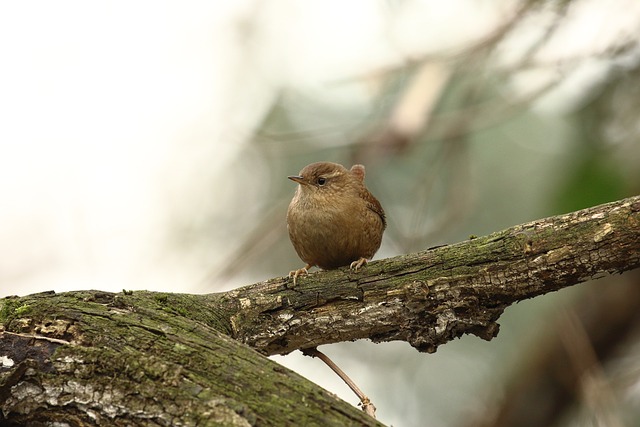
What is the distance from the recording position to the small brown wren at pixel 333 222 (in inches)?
174

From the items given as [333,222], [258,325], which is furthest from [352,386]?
[333,222]

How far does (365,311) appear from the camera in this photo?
11.2ft

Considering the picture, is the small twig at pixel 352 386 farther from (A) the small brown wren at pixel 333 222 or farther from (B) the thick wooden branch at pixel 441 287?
(A) the small brown wren at pixel 333 222

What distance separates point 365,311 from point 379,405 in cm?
401

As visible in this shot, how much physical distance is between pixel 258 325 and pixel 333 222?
3.76 feet

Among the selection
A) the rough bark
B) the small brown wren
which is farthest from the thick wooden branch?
the small brown wren

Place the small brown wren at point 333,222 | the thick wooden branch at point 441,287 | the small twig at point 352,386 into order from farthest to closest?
1. the small brown wren at point 333,222
2. the small twig at point 352,386
3. the thick wooden branch at point 441,287

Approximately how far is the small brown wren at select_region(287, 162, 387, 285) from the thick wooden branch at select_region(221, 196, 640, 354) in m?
0.73

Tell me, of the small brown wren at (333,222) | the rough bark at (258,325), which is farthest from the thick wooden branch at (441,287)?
the small brown wren at (333,222)

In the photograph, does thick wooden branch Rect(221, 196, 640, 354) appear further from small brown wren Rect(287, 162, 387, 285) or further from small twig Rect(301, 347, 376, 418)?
small brown wren Rect(287, 162, 387, 285)

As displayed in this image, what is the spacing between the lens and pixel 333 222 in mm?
4445

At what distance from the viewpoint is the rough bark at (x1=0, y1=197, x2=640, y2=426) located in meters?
2.45

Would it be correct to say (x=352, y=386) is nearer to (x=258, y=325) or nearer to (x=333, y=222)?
(x=258, y=325)

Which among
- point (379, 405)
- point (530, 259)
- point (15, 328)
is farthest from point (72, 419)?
point (379, 405)
